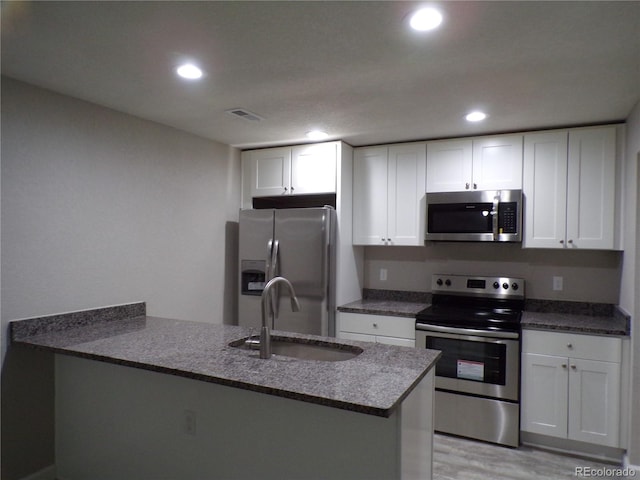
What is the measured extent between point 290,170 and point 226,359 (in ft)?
7.33

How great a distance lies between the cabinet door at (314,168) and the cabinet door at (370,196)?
33 cm

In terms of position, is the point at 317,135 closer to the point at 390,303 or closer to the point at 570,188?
the point at 390,303

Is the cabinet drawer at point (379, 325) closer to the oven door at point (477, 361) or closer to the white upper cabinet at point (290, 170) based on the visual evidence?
the oven door at point (477, 361)

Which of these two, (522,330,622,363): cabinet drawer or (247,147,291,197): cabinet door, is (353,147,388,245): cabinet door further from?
(522,330,622,363): cabinet drawer

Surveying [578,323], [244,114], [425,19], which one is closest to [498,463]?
[578,323]

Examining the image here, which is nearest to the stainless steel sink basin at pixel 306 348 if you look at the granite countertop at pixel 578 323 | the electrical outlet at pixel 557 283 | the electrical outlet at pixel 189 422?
the electrical outlet at pixel 189 422

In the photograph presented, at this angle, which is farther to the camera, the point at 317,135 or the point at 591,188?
the point at 317,135

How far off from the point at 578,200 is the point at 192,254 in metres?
3.02

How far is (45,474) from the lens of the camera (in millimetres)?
2504

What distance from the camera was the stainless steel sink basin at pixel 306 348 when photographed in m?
2.20

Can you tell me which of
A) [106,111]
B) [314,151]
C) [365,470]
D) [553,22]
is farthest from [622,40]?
[106,111]

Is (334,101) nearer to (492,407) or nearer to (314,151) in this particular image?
(314,151)

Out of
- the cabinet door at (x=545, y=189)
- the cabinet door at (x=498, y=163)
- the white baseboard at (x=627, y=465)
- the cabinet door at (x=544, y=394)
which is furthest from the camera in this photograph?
the cabinet door at (x=498, y=163)

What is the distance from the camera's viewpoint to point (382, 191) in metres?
3.83
